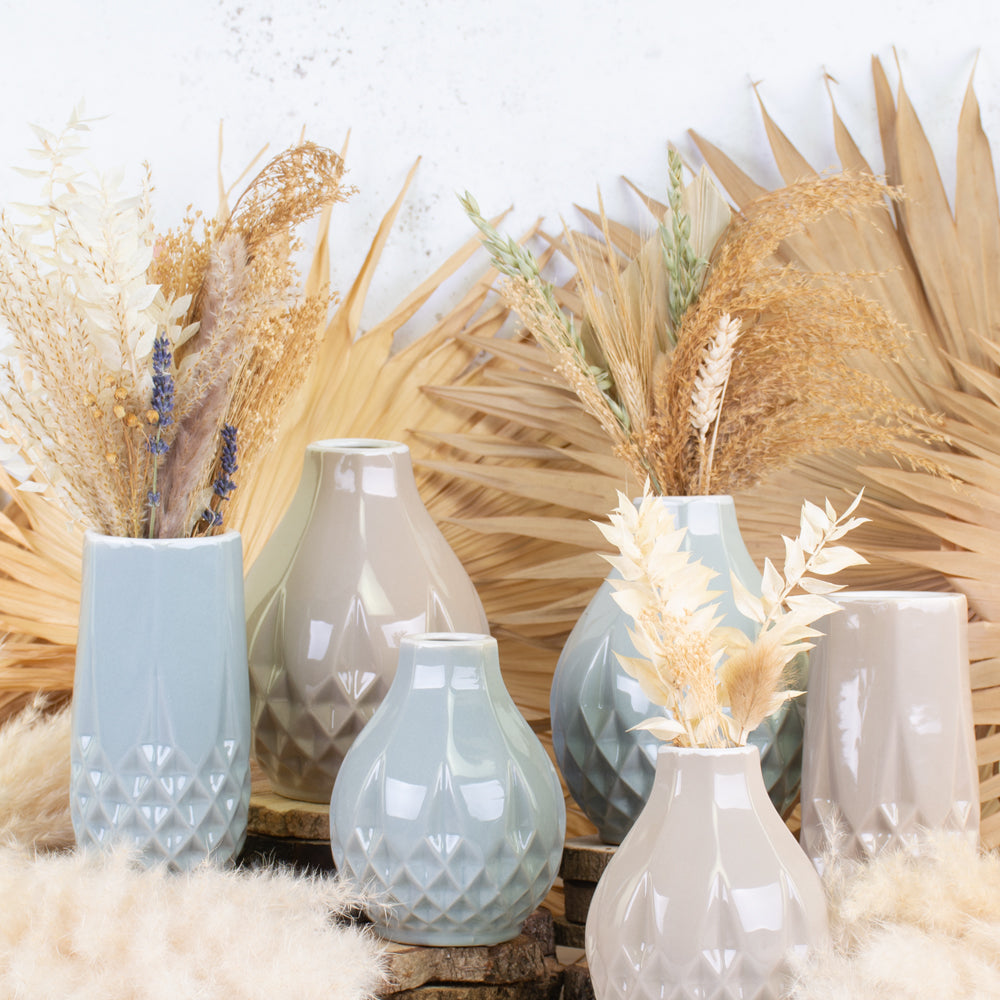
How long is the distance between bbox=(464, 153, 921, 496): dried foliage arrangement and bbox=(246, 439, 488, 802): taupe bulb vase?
0.17 metres

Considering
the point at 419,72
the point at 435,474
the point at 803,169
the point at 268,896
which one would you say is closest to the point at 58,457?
the point at 268,896

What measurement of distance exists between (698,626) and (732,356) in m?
0.24

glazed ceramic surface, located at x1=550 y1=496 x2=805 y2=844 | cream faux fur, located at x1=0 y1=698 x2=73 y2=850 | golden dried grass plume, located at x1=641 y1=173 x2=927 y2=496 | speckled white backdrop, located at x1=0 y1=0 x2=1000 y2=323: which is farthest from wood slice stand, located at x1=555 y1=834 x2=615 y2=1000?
speckled white backdrop, located at x1=0 y1=0 x2=1000 y2=323

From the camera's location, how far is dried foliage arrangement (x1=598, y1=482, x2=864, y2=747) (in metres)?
0.57

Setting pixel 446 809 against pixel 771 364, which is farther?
pixel 771 364

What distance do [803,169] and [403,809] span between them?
701mm

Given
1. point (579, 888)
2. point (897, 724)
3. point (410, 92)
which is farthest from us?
point (410, 92)

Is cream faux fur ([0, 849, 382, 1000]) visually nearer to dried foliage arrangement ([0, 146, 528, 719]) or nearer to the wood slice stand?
the wood slice stand

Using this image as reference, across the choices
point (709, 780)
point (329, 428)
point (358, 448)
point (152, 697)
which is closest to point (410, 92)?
point (329, 428)

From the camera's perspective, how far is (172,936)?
59 cm

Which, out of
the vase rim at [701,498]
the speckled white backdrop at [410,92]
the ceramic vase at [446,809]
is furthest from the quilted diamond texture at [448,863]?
the speckled white backdrop at [410,92]

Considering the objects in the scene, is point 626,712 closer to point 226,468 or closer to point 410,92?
point 226,468

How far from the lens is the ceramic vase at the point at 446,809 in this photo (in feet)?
2.05

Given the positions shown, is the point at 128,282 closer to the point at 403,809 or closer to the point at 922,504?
the point at 403,809
